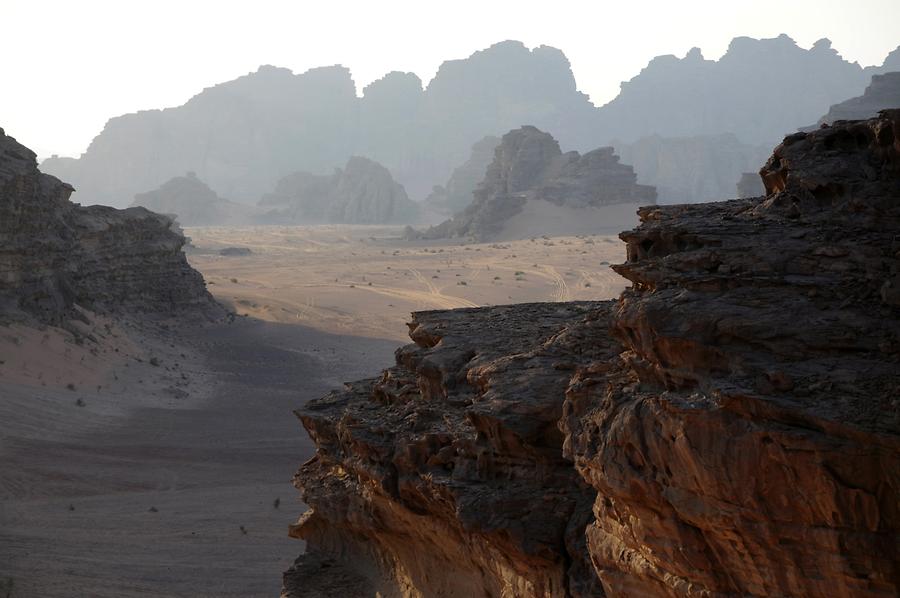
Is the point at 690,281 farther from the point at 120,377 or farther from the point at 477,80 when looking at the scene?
the point at 477,80

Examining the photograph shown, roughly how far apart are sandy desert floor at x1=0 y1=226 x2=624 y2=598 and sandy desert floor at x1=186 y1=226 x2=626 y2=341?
200 millimetres

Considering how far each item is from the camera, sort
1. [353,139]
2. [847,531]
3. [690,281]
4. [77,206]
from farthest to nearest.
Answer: [353,139], [77,206], [690,281], [847,531]

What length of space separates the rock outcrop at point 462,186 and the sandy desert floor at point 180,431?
6016 centimetres

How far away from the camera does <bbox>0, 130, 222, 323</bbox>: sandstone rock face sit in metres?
21.7

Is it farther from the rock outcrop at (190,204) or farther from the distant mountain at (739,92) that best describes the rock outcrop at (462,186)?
the distant mountain at (739,92)

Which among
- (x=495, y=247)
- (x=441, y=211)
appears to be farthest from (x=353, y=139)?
(x=495, y=247)

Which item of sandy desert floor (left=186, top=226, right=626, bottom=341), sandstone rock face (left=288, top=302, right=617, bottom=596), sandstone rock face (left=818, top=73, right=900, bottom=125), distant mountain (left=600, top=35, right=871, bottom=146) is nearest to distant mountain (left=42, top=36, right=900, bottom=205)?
distant mountain (left=600, top=35, right=871, bottom=146)

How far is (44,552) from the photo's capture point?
10.9 m

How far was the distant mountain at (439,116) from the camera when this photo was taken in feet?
458

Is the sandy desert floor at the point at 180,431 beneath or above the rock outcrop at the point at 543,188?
beneath

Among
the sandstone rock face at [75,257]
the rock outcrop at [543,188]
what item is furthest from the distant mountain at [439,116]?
the sandstone rock face at [75,257]

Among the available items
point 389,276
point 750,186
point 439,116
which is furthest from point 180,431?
point 439,116

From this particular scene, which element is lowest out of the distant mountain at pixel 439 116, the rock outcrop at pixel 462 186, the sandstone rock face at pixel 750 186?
the sandstone rock face at pixel 750 186

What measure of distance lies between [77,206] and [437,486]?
24.1 metres
